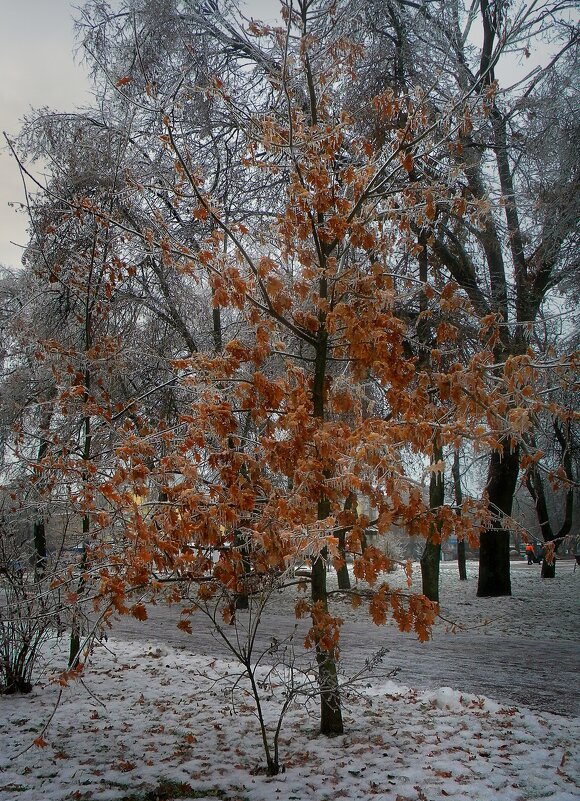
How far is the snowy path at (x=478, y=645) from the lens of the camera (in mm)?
5984

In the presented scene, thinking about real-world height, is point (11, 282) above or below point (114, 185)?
above

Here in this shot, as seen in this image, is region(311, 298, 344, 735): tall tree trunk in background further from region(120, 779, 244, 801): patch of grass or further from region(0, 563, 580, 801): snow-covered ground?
region(120, 779, 244, 801): patch of grass

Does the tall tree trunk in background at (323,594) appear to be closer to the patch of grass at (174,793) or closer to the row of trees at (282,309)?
the row of trees at (282,309)

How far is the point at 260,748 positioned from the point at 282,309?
3042mm

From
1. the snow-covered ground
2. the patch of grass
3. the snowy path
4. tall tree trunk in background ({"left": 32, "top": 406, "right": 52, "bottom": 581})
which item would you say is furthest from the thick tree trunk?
the patch of grass

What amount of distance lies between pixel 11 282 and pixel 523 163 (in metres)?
12.4

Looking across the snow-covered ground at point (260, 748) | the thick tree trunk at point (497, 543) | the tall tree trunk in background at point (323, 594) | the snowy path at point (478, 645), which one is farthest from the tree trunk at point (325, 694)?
the thick tree trunk at point (497, 543)

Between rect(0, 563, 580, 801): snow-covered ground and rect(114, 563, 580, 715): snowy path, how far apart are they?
0.56 metres

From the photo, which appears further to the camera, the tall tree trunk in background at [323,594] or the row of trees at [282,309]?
the tall tree trunk in background at [323,594]

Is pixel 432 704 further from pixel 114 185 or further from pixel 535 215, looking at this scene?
pixel 535 215

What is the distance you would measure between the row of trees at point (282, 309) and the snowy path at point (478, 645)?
185 centimetres

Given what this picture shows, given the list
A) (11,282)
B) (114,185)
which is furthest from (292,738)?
(11,282)

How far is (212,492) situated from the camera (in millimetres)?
3557

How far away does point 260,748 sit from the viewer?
4336 mm
